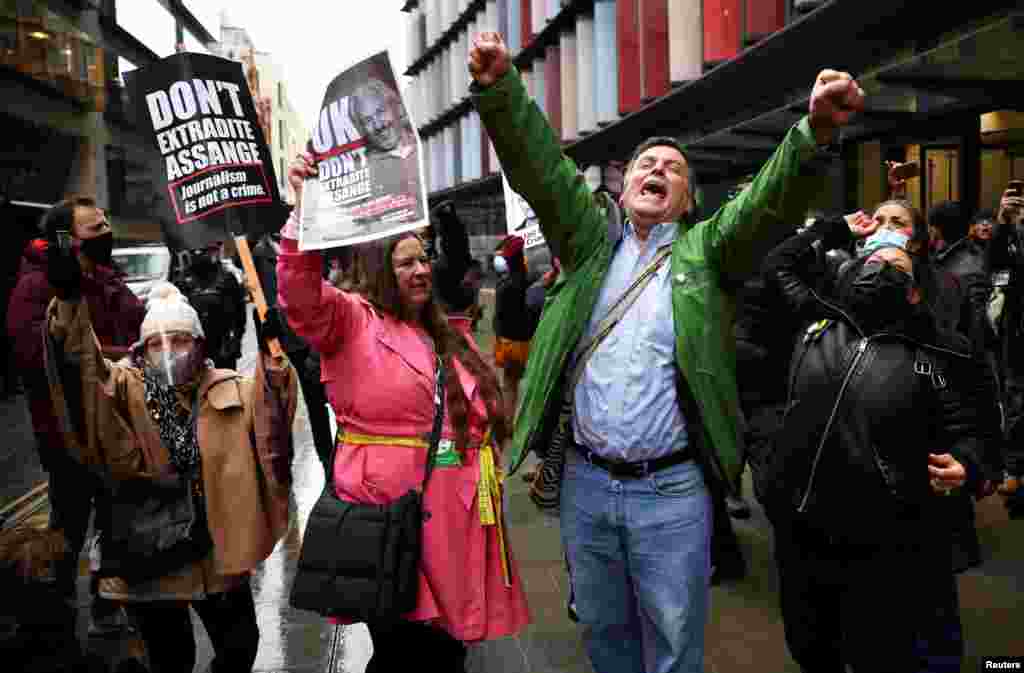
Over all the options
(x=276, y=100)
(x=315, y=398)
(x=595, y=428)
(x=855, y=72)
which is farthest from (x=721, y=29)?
(x=276, y=100)

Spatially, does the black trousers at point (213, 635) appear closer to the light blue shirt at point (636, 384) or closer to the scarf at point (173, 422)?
the scarf at point (173, 422)

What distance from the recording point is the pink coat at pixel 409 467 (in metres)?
3.11

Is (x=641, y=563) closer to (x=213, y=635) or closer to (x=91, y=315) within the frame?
(x=213, y=635)

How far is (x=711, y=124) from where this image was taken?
51.8 feet

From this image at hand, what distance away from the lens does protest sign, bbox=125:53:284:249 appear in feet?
13.8

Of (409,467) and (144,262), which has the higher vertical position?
(144,262)

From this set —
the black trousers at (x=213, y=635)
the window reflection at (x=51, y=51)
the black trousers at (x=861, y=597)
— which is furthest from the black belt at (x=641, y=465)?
the window reflection at (x=51, y=51)

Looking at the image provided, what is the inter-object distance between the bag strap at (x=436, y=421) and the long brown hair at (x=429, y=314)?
0.12 feet

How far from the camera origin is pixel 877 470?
3145 millimetres

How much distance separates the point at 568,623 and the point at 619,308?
2.51 metres

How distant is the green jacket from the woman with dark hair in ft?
1.98

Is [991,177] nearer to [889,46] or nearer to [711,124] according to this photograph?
[889,46]

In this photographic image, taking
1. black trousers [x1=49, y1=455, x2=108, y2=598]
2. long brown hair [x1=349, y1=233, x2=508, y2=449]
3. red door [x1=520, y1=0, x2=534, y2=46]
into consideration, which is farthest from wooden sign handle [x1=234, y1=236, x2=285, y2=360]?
red door [x1=520, y1=0, x2=534, y2=46]

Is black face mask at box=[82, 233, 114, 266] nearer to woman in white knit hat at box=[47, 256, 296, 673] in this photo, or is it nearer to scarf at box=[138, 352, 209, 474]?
woman in white knit hat at box=[47, 256, 296, 673]
